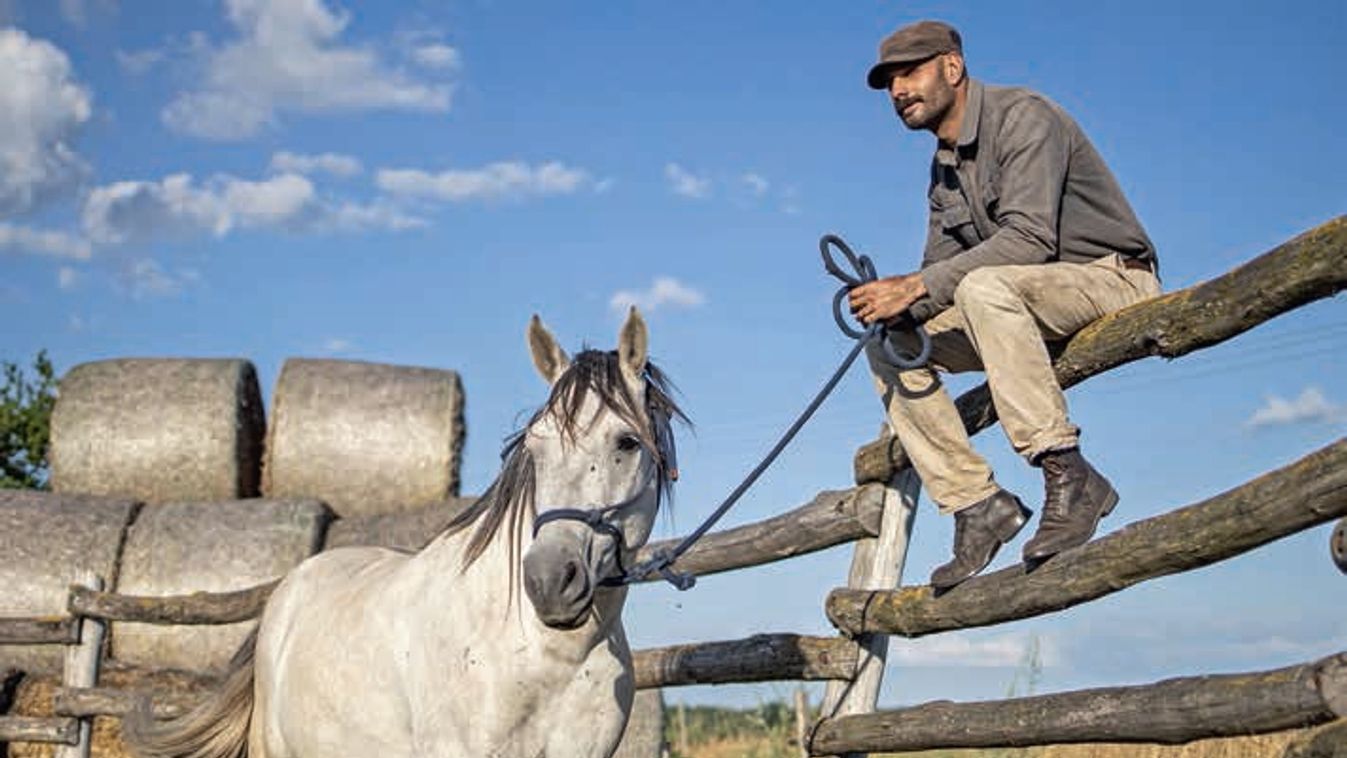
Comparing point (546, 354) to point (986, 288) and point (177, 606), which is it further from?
point (177, 606)

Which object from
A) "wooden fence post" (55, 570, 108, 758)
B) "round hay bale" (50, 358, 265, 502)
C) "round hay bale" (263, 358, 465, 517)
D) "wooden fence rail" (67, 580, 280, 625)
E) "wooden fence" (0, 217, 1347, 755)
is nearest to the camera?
"wooden fence" (0, 217, 1347, 755)

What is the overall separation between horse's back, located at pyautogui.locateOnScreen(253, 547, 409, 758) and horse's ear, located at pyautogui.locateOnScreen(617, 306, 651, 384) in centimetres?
104

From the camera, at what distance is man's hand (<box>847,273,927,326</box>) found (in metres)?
4.33

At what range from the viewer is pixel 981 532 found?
14.4 feet

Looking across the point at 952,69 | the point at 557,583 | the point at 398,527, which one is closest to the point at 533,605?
the point at 557,583

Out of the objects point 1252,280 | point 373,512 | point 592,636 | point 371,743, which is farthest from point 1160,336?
point 373,512

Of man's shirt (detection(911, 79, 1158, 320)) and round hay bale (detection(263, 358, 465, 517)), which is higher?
man's shirt (detection(911, 79, 1158, 320))

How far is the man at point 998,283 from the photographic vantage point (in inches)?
160

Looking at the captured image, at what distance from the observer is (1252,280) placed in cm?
352

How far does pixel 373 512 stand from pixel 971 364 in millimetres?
6572

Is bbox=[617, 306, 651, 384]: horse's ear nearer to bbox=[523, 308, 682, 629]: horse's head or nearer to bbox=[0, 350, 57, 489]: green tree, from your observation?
bbox=[523, 308, 682, 629]: horse's head

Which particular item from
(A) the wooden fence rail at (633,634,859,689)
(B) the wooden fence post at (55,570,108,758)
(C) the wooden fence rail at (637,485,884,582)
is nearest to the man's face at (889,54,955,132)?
(C) the wooden fence rail at (637,485,884,582)

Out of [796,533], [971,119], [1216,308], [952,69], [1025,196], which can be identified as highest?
[952,69]

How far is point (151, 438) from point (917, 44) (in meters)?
7.69
